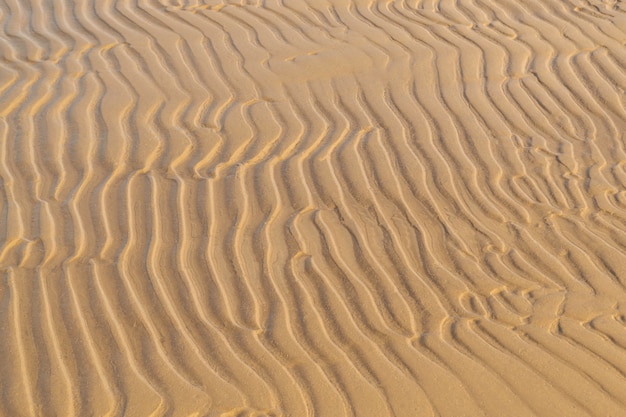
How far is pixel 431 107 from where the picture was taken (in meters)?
5.52

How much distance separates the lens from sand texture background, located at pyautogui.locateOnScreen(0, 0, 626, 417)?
3.47m

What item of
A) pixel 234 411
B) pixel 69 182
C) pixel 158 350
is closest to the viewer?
pixel 234 411

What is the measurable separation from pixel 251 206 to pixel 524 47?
291 centimetres

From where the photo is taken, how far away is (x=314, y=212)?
178 inches

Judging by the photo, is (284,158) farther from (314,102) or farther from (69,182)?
(69,182)

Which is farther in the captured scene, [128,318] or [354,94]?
[354,94]

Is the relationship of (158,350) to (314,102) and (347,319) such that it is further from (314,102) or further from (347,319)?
(314,102)

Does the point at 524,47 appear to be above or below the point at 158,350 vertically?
above

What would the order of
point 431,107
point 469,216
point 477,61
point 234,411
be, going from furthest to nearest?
point 477,61 < point 431,107 < point 469,216 < point 234,411

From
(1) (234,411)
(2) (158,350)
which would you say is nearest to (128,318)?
(2) (158,350)

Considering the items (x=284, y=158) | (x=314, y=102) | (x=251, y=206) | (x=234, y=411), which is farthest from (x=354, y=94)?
(x=234, y=411)

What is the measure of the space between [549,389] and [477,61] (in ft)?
10.8

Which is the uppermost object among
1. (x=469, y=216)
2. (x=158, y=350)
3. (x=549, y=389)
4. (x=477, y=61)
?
(x=477, y=61)

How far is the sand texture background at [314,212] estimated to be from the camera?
3.47 metres
